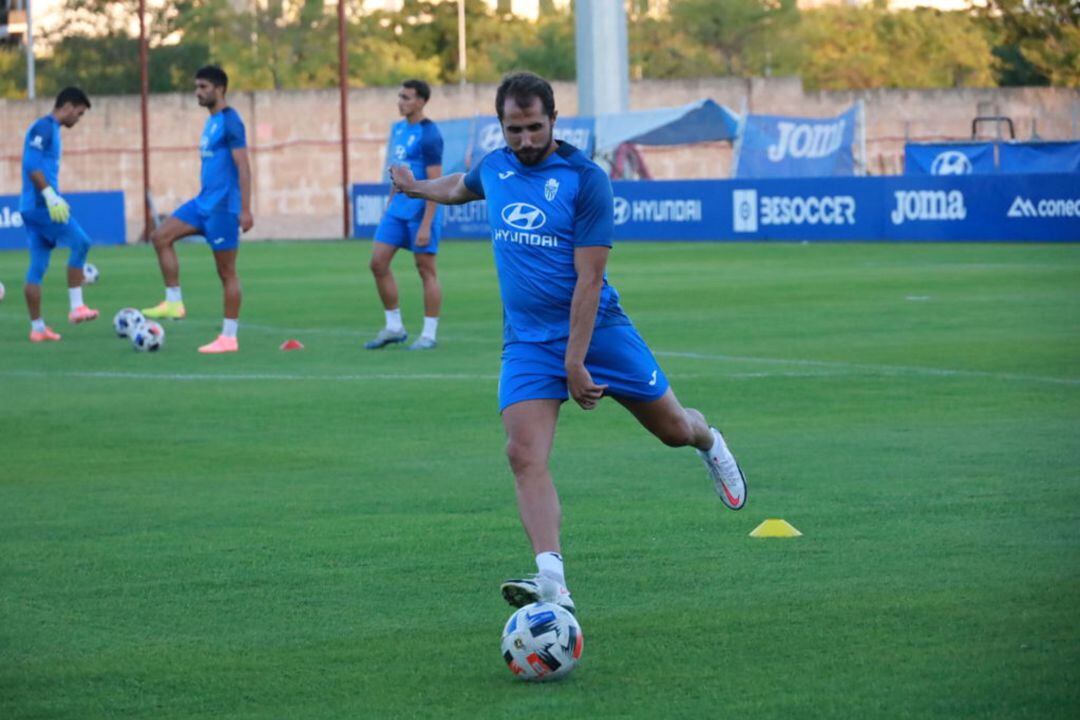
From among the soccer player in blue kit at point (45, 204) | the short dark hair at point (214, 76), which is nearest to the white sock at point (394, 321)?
the short dark hair at point (214, 76)

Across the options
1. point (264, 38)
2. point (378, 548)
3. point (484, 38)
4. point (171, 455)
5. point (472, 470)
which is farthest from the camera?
point (484, 38)

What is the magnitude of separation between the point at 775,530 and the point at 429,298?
8.74 metres

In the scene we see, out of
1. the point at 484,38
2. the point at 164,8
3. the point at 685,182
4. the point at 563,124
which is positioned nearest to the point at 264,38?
the point at 164,8

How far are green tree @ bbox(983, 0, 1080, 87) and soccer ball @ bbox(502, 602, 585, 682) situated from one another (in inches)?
2700

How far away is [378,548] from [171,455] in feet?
10.3

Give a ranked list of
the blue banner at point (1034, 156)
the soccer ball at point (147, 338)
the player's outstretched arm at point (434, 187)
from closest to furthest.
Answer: the player's outstretched arm at point (434, 187), the soccer ball at point (147, 338), the blue banner at point (1034, 156)

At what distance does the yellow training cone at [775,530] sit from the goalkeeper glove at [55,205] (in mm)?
11608

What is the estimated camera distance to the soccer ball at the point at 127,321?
1727 cm

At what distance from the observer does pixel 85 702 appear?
5.75m

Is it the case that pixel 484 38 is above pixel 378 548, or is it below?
above

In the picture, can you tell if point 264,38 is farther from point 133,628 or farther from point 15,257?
point 133,628

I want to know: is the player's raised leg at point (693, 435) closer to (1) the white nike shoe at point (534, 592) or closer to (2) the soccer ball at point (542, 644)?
(1) the white nike shoe at point (534, 592)

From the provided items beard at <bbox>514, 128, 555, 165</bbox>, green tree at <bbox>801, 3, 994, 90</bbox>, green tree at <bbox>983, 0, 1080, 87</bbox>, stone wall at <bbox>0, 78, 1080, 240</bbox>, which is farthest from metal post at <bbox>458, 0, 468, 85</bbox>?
beard at <bbox>514, 128, 555, 165</bbox>

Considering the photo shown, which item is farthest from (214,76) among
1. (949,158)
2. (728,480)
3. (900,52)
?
(900,52)
